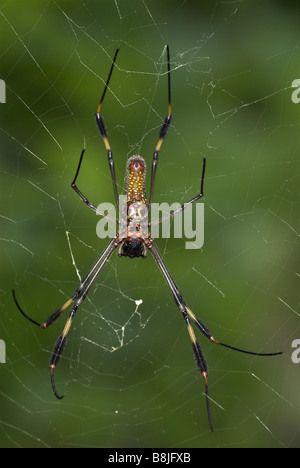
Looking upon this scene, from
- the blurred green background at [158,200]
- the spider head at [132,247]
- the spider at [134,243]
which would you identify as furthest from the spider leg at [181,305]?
the blurred green background at [158,200]

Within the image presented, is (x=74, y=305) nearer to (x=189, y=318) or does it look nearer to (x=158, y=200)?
(x=189, y=318)

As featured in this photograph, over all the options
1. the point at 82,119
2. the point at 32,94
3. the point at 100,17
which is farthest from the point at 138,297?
the point at 100,17

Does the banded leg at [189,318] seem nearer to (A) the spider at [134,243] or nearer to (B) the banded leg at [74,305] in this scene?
(A) the spider at [134,243]

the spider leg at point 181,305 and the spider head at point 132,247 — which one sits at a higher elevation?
the spider head at point 132,247

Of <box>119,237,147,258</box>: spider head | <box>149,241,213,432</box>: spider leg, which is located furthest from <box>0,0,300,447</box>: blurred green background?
<box>119,237,147,258</box>: spider head

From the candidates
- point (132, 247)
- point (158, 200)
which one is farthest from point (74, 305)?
point (158, 200)

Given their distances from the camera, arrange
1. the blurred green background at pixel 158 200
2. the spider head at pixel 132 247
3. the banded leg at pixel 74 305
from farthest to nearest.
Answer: the blurred green background at pixel 158 200 < the spider head at pixel 132 247 < the banded leg at pixel 74 305
